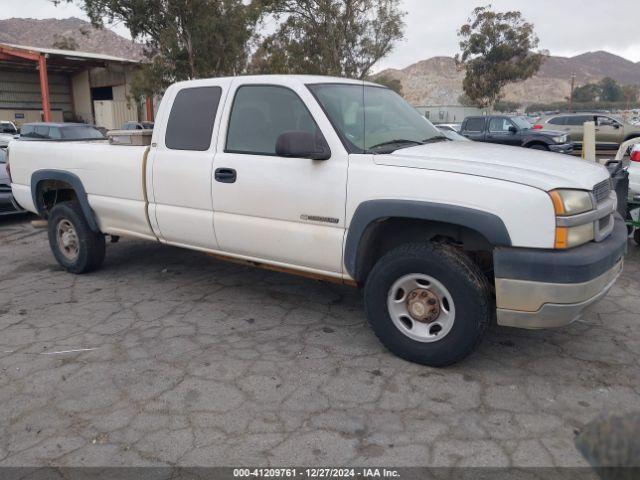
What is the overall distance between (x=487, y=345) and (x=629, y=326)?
1.25 metres

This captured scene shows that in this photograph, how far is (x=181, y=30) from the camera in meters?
20.4

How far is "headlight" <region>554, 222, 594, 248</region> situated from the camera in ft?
9.93

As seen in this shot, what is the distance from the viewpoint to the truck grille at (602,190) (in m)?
3.38

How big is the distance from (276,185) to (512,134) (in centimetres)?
1573

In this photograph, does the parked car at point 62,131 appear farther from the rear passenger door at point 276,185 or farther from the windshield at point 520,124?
the windshield at point 520,124

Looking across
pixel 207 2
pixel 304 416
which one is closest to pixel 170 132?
pixel 304 416

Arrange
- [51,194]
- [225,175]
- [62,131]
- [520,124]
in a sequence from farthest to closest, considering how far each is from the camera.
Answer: [520,124], [62,131], [51,194], [225,175]

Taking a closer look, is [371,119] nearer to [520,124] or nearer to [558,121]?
[520,124]

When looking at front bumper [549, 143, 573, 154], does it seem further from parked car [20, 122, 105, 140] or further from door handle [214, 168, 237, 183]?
door handle [214, 168, 237, 183]

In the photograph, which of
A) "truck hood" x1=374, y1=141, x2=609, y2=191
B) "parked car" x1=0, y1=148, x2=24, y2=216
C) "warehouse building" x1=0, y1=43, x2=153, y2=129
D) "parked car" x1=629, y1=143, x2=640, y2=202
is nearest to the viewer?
"truck hood" x1=374, y1=141, x2=609, y2=191

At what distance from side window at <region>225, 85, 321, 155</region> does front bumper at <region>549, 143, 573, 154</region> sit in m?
14.6

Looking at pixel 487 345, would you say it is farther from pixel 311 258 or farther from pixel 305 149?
pixel 305 149

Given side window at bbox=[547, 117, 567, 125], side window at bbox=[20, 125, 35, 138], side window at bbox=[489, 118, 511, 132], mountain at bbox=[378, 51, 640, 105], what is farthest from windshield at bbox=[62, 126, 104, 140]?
mountain at bbox=[378, 51, 640, 105]

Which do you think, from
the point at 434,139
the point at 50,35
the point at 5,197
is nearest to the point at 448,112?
the point at 5,197
